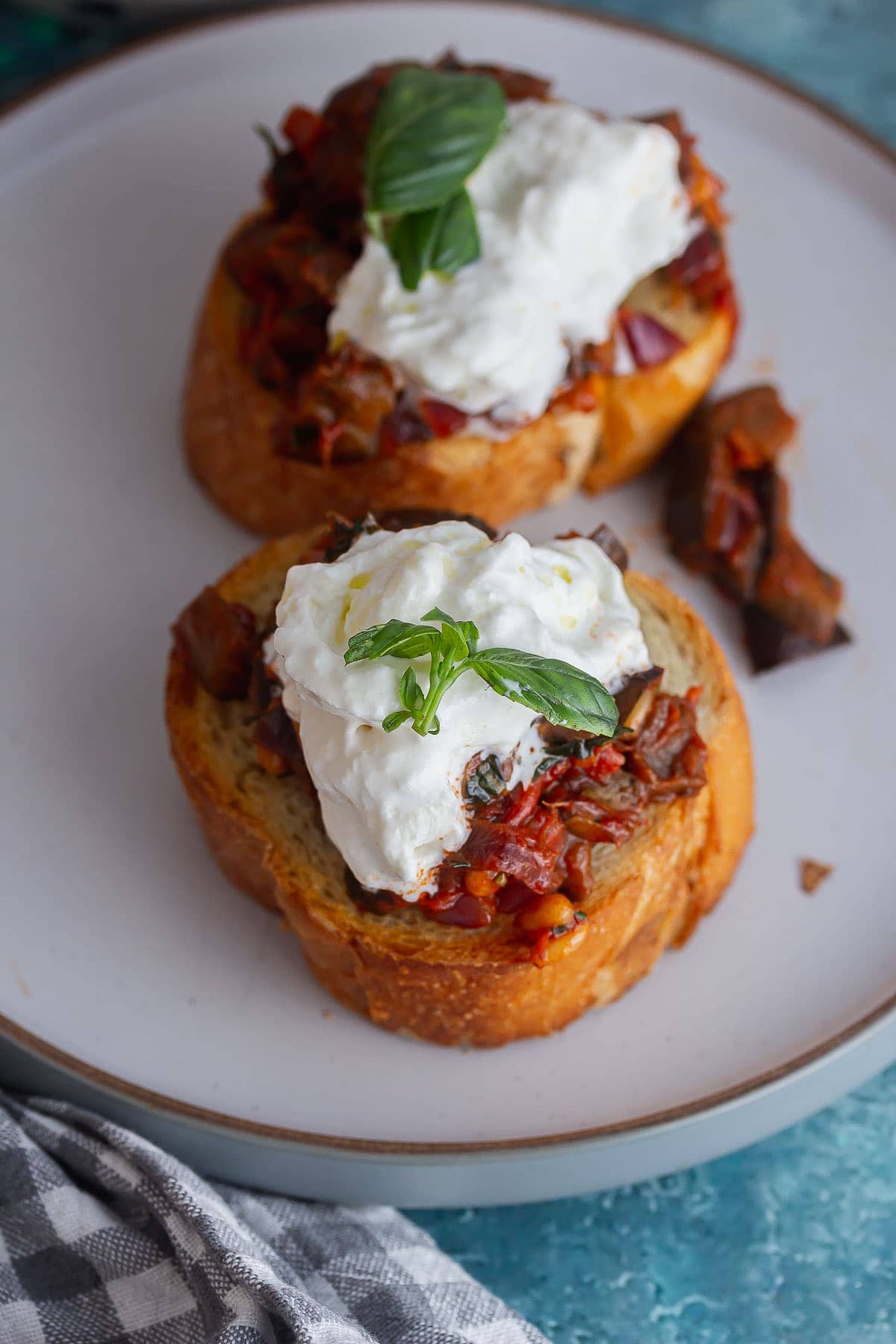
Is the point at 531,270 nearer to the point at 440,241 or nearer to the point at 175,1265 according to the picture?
the point at 440,241

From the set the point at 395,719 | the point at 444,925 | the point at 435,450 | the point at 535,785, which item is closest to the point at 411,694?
the point at 395,719

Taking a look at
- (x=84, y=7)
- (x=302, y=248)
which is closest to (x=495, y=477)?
(x=302, y=248)

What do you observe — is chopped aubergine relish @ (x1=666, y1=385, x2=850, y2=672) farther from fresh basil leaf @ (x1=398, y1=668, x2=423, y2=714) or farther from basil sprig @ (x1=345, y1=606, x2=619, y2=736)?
fresh basil leaf @ (x1=398, y1=668, x2=423, y2=714)

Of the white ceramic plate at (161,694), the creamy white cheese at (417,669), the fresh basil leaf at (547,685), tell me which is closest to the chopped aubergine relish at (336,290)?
the white ceramic plate at (161,694)

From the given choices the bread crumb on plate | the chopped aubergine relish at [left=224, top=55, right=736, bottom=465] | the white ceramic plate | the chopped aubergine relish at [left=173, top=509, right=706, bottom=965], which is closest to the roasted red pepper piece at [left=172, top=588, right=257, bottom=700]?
→ the chopped aubergine relish at [left=173, top=509, right=706, bottom=965]

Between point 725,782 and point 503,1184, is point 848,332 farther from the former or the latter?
point 503,1184

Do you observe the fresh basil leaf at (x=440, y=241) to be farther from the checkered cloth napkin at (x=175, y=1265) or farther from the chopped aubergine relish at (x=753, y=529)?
the checkered cloth napkin at (x=175, y=1265)
